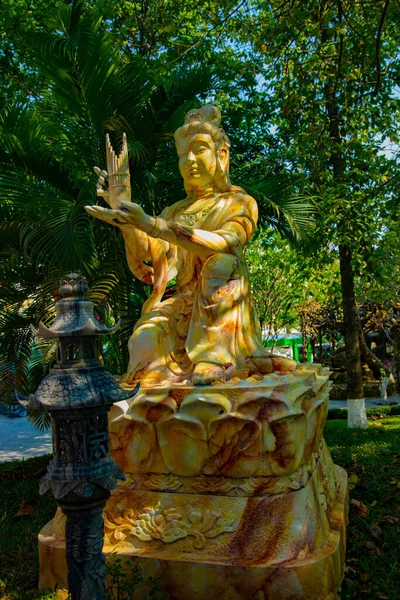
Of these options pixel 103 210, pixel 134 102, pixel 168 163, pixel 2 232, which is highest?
pixel 134 102

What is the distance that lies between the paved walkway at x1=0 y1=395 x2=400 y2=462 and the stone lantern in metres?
6.09

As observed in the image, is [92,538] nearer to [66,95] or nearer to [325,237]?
[66,95]

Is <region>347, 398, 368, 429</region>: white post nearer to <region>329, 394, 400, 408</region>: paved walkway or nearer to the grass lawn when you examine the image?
the grass lawn

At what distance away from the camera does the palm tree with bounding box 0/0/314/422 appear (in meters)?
5.09

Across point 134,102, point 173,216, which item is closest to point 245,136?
point 134,102

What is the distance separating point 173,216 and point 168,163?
276cm

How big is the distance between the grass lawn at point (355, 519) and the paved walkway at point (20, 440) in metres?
1.89

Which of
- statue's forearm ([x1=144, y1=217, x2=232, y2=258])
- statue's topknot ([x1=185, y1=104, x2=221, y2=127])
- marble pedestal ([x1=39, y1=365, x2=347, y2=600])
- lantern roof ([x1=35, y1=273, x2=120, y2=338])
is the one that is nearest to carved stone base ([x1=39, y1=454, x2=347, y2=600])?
marble pedestal ([x1=39, y1=365, x2=347, y2=600])

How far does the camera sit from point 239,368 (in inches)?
127

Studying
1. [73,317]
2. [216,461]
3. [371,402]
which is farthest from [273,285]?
[73,317]

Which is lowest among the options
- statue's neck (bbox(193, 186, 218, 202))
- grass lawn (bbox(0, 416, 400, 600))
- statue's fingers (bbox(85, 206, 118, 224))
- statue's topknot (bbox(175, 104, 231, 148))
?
grass lawn (bbox(0, 416, 400, 600))

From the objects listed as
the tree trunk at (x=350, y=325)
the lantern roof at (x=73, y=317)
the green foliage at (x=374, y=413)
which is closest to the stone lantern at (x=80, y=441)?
the lantern roof at (x=73, y=317)

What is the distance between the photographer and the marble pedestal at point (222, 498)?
258 cm

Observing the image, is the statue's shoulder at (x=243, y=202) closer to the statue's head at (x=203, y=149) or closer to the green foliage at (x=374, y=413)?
the statue's head at (x=203, y=149)
